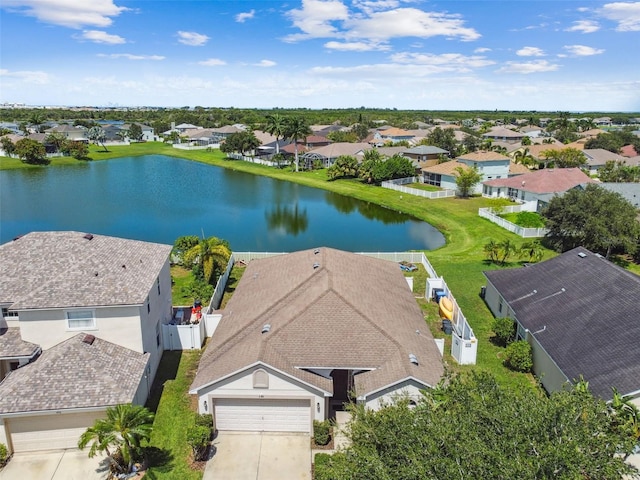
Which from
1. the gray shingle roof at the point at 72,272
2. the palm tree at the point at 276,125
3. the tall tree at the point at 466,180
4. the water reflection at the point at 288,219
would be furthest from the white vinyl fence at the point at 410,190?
the gray shingle roof at the point at 72,272

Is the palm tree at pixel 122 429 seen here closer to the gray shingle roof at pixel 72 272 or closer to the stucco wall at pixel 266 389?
the stucco wall at pixel 266 389

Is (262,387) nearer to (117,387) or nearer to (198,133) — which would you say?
(117,387)

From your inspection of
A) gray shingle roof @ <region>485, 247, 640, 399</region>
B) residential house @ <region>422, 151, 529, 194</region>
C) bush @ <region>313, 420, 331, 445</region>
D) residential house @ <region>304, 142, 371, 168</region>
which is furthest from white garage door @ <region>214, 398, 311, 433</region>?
residential house @ <region>304, 142, 371, 168</region>

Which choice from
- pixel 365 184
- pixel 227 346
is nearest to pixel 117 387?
pixel 227 346

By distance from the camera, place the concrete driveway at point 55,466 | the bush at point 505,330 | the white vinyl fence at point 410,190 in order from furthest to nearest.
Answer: the white vinyl fence at point 410,190, the bush at point 505,330, the concrete driveway at point 55,466

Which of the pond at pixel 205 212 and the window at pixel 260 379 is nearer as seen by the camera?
the window at pixel 260 379

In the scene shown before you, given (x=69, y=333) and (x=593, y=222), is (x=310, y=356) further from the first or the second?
(x=593, y=222)
